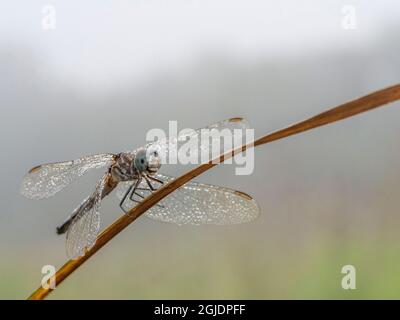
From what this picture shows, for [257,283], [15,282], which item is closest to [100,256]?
[15,282]

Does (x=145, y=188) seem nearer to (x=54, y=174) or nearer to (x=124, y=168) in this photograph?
(x=124, y=168)

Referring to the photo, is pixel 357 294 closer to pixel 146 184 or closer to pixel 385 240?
pixel 385 240

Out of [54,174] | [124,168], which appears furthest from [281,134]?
[54,174]

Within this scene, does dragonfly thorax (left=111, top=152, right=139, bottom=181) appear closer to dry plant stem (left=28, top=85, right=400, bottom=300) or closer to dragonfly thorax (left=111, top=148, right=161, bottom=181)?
dragonfly thorax (left=111, top=148, right=161, bottom=181)

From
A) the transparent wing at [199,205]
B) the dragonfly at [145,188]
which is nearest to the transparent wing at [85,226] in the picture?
the dragonfly at [145,188]

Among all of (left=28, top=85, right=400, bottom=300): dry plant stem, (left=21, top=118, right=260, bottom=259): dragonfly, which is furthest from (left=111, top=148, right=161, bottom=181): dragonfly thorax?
(left=28, top=85, right=400, bottom=300): dry plant stem
